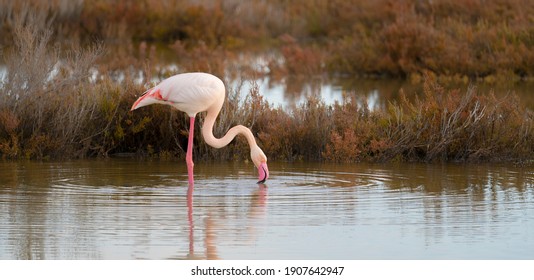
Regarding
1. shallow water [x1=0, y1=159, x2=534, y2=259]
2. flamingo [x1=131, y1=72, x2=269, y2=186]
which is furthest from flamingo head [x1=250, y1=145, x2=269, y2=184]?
shallow water [x1=0, y1=159, x2=534, y2=259]

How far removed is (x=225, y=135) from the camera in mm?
12680

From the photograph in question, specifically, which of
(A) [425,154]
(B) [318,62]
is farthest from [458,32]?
(A) [425,154]

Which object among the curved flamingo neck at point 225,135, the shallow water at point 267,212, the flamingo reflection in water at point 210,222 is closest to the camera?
the flamingo reflection in water at point 210,222

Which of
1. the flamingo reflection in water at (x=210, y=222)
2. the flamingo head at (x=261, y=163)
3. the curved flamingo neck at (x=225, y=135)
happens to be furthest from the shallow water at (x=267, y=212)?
the curved flamingo neck at (x=225, y=135)

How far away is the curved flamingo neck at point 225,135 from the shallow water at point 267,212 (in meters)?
0.41

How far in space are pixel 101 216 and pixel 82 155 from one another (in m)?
4.67

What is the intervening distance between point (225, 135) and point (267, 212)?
96.8 inches

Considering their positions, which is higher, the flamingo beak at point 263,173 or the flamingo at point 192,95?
the flamingo at point 192,95

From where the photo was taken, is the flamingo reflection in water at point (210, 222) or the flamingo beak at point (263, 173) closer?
the flamingo reflection in water at point (210, 222)

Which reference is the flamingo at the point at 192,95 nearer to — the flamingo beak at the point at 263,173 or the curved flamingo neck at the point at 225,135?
the curved flamingo neck at the point at 225,135

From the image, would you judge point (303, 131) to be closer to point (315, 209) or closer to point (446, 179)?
point (446, 179)

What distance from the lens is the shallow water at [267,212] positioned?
8734 millimetres

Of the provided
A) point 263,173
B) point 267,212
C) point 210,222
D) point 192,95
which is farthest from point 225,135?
point 210,222

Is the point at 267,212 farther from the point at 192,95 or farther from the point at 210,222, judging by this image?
the point at 192,95
